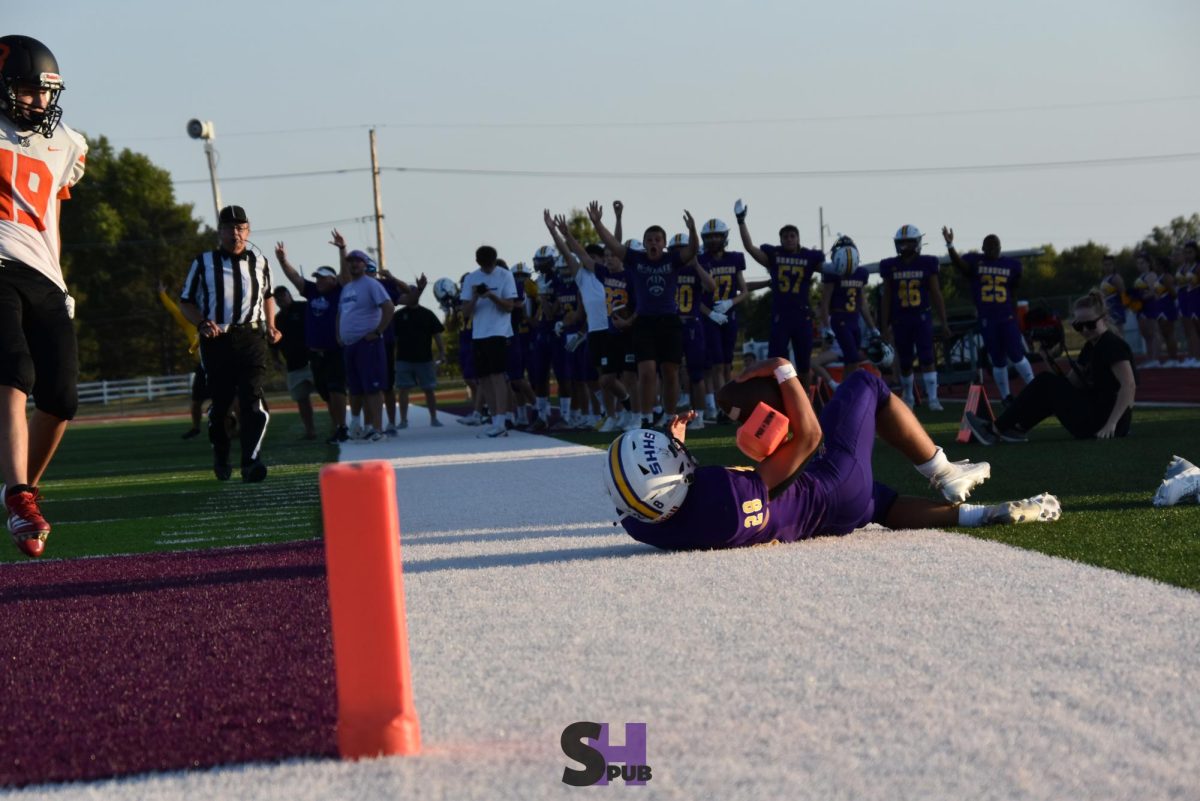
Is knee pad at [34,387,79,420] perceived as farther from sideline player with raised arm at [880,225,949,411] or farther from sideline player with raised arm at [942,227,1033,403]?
sideline player with raised arm at [880,225,949,411]

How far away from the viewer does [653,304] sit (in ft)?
46.3

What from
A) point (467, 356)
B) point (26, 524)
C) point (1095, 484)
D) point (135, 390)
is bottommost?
point (135, 390)

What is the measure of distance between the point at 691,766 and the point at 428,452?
11555mm

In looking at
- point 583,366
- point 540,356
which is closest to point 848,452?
point 583,366

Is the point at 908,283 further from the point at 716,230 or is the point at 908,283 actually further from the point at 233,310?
the point at 233,310

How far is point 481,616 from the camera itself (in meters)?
4.87

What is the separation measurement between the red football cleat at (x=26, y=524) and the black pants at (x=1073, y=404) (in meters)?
7.29

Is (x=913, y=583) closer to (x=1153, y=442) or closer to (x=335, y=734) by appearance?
(x=335, y=734)

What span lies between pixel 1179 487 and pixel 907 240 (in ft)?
35.5

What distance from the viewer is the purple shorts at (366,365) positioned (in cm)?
1566

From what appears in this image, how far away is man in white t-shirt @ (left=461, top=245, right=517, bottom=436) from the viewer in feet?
52.9

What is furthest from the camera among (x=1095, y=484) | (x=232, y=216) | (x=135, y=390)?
(x=135, y=390)

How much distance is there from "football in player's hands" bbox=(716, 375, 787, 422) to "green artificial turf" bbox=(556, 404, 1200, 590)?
107cm

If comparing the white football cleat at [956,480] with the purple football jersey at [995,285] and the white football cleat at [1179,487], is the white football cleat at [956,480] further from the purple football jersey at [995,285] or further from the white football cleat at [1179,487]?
the purple football jersey at [995,285]
